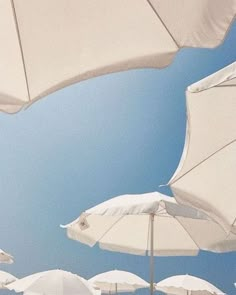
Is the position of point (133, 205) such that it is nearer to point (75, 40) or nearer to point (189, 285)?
point (75, 40)

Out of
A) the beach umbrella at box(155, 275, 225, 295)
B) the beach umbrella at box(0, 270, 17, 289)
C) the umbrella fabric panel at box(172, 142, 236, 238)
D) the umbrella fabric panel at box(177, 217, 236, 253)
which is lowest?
the beach umbrella at box(155, 275, 225, 295)

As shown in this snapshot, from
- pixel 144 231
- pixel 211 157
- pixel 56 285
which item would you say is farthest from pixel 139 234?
pixel 211 157

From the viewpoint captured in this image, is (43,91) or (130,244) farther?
(130,244)

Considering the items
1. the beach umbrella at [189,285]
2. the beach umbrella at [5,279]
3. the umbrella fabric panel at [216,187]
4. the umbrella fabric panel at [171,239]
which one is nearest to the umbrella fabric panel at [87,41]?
the umbrella fabric panel at [216,187]

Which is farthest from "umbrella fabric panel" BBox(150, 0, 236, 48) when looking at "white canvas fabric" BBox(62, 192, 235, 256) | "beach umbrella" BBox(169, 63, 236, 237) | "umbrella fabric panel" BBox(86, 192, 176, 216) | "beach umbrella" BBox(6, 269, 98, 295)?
"beach umbrella" BBox(6, 269, 98, 295)

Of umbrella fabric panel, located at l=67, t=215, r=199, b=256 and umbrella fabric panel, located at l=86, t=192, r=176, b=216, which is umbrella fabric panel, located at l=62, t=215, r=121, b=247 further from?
umbrella fabric panel, located at l=86, t=192, r=176, b=216

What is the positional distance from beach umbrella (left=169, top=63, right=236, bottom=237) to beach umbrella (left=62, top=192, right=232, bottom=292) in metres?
1.87

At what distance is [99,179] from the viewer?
30141mm

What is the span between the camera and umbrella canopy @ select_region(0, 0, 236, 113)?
3.21 metres

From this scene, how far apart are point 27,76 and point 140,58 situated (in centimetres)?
60

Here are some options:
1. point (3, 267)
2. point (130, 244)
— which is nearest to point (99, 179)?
point (3, 267)

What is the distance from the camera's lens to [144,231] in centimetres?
904

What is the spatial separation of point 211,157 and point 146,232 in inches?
152

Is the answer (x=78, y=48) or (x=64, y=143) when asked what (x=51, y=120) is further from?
(x=78, y=48)
